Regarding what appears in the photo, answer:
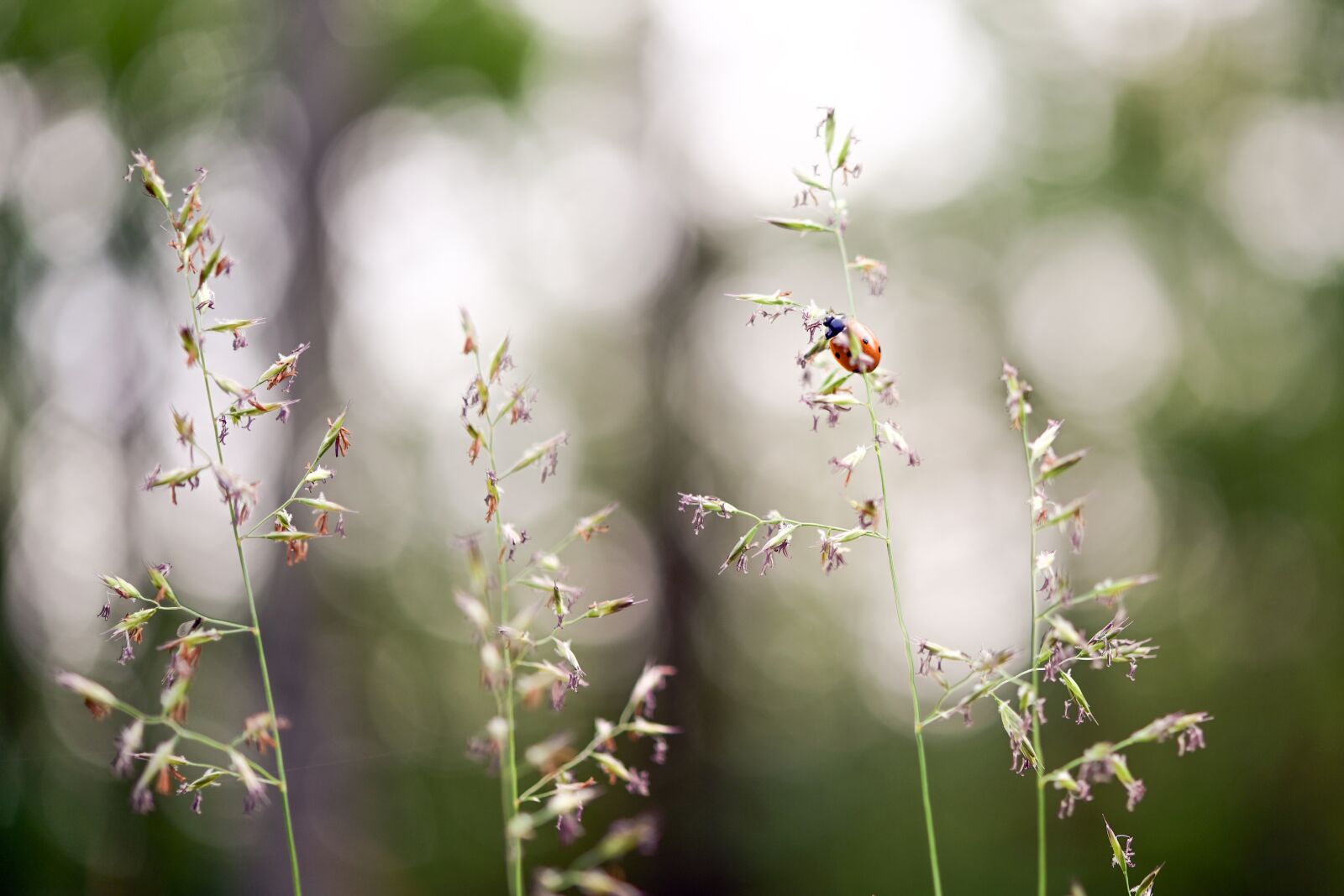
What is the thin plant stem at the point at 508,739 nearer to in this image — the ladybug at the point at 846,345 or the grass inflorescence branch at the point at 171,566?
the grass inflorescence branch at the point at 171,566

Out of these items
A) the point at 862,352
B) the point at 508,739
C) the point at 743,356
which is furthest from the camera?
the point at 743,356

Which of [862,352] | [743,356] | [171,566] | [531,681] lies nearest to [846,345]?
[862,352]

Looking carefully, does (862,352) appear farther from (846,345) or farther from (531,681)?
(531,681)

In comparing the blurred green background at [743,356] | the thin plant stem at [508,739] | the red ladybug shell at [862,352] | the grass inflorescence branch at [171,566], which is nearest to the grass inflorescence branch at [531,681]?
the thin plant stem at [508,739]

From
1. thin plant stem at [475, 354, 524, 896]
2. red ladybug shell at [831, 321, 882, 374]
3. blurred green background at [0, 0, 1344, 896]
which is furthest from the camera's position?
blurred green background at [0, 0, 1344, 896]

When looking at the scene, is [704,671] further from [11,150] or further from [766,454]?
[11,150]

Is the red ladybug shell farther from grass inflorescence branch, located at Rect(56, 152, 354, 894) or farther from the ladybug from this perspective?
grass inflorescence branch, located at Rect(56, 152, 354, 894)

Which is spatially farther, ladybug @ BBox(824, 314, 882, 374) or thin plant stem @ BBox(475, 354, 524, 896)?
ladybug @ BBox(824, 314, 882, 374)

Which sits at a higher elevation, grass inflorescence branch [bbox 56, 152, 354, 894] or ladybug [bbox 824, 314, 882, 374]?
ladybug [bbox 824, 314, 882, 374]

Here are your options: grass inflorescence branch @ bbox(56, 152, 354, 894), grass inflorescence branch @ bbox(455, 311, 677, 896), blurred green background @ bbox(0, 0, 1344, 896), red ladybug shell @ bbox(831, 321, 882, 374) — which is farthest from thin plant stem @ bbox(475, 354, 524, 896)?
blurred green background @ bbox(0, 0, 1344, 896)

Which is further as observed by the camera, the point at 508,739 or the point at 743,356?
the point at 743,356
